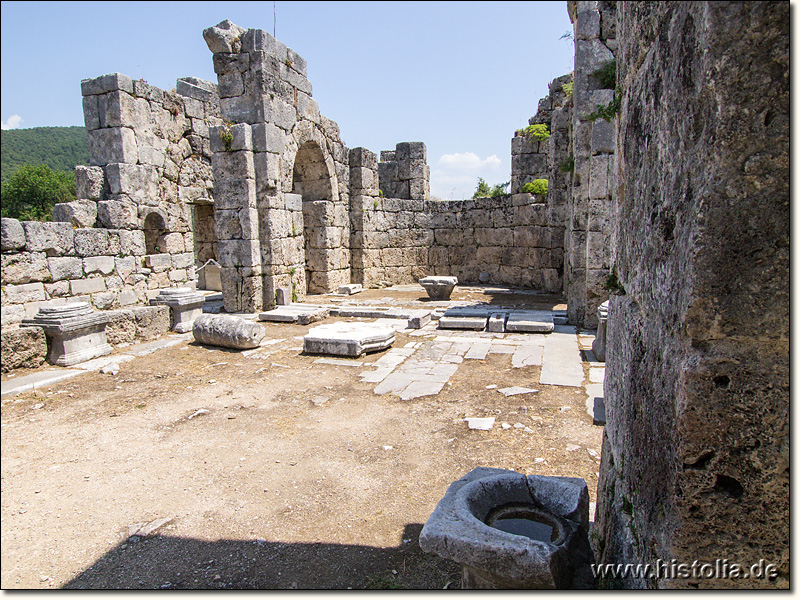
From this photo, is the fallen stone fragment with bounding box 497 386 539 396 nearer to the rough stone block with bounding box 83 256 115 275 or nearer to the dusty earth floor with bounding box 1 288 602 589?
the dusty earth floor with bounding box 1 288 602 589

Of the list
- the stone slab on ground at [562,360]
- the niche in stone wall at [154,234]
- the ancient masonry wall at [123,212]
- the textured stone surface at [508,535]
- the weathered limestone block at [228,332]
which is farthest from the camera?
the niche in stone wall at [154,234]

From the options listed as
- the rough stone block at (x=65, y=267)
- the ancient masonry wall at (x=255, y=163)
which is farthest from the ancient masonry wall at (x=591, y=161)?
the rough stone block at (x=65, y=267)

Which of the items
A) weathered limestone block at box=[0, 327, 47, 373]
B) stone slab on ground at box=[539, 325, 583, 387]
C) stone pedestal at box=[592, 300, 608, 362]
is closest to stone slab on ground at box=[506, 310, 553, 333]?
stone slab on ground at box=[539, 325, 583, 387]

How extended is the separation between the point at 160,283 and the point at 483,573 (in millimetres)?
11438

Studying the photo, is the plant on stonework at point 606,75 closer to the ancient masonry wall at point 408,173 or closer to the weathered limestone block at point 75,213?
Result: the ancient masonry wall at point 408,173

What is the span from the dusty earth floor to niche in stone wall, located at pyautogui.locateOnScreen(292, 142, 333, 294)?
686 centimetres

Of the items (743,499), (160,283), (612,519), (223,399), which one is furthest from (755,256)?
(160,283)

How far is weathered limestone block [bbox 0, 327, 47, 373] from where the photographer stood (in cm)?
625

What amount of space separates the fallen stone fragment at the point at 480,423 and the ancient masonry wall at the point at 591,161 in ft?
13.6

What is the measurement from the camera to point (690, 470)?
1.30 metres

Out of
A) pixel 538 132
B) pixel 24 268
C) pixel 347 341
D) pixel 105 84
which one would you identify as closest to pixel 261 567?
pixel 347 341

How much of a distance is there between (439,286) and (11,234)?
26.7 feet

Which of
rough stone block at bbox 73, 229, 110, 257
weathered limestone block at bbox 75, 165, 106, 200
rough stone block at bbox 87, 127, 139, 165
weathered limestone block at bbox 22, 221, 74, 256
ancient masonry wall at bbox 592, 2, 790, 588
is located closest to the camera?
ancient masonry wall at bbox 592, 2, 790, 588

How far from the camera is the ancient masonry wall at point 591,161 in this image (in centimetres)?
766
